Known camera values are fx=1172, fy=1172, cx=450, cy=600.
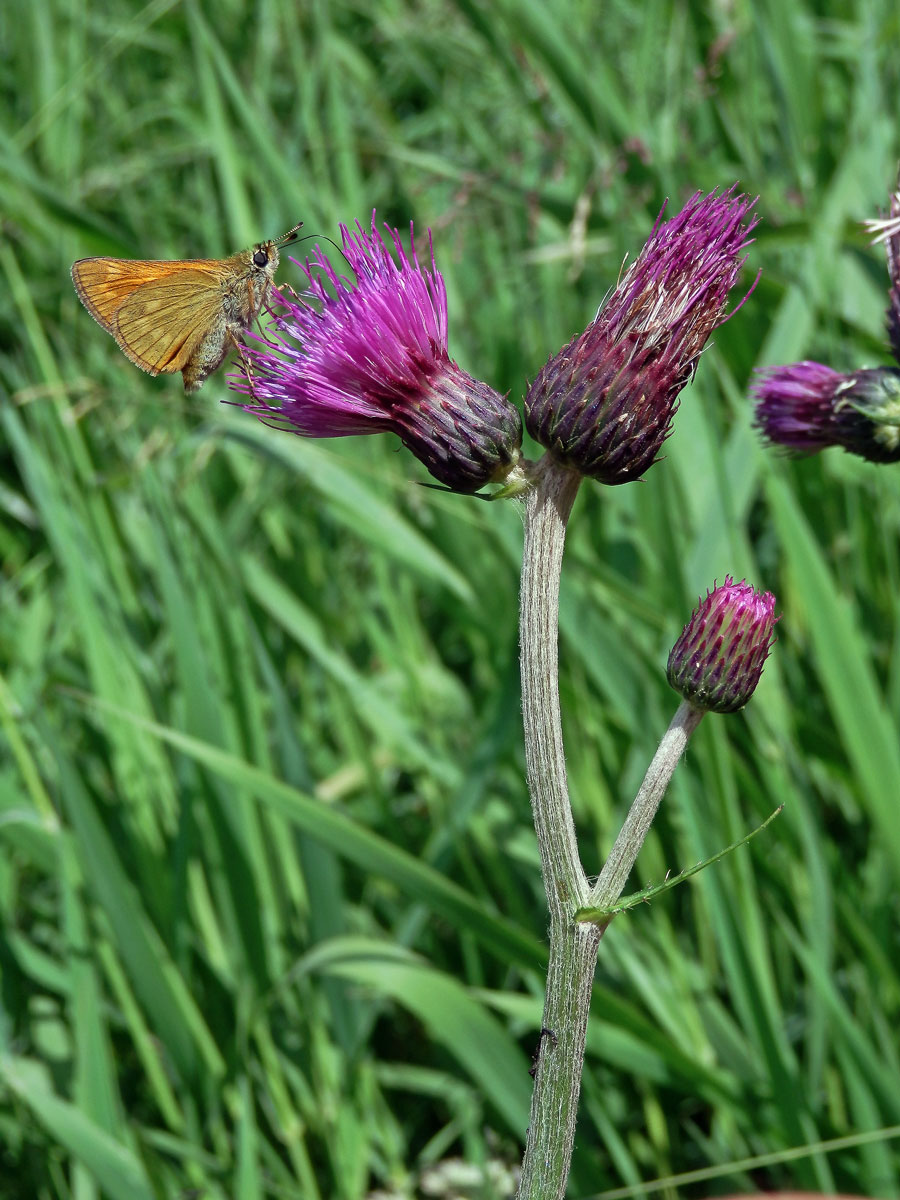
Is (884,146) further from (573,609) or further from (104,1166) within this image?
(104,1166)

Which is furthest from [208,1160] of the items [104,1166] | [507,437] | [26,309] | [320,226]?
[320,226]

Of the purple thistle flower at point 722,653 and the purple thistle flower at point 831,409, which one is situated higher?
the purple thistle flower at point 831,409

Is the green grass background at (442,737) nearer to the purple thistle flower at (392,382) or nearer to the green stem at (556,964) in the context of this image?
the purple thistle flower at (392,382)

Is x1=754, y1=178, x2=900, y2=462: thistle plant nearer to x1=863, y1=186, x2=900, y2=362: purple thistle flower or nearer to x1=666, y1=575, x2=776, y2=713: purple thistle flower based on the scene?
x1=863, y1=186, x2=900, y2=362: purple thistle flower

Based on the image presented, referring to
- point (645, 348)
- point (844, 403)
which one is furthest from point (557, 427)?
point (844, 403)

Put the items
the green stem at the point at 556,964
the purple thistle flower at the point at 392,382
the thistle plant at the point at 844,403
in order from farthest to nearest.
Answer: the thistle plant at the point at 844,403, the purple thistle flower at the point at 392,382, the green stem at the point at 556,964

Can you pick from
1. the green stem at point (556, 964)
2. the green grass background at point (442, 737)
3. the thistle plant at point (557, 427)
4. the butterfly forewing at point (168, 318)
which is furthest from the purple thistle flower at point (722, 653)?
the butterfly forewing at point (168, 318)

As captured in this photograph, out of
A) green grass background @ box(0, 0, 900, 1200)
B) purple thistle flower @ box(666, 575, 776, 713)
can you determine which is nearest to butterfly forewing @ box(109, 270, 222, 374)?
green grass background @ box(0, 0, 900, 1200)

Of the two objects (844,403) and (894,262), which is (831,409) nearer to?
(844,403)
